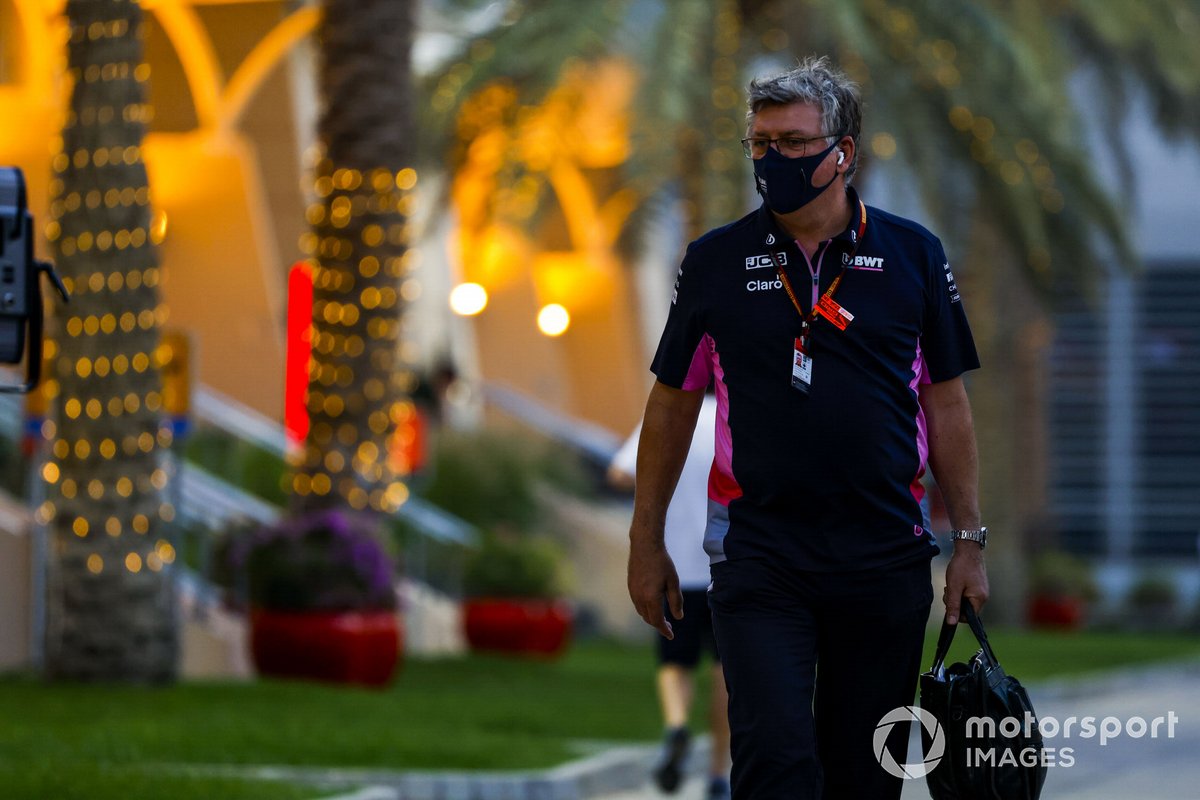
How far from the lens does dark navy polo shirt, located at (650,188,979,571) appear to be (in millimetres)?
4859

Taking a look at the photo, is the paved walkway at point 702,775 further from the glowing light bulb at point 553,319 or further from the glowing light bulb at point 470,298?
the glowing light bulb at point 553,319

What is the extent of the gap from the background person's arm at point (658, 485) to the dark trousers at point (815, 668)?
18cm

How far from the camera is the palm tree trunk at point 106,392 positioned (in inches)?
498

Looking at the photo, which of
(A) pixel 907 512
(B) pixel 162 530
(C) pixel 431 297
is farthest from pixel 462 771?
(C) pixel 431 297

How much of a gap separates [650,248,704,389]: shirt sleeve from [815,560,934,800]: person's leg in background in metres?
0.64

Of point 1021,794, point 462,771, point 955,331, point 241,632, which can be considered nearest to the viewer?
point 1021,794

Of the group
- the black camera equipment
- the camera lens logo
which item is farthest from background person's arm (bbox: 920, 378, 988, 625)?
the black camera equipment

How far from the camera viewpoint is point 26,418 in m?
14.4

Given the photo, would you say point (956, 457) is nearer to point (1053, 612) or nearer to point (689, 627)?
point (689, 627)

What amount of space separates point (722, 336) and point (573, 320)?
3308cm

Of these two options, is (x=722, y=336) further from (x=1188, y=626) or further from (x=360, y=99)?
(x=1188, y=626)

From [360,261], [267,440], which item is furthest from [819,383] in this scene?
[267,440]

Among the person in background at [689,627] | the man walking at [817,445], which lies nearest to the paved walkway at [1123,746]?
the person in background at [689,627]

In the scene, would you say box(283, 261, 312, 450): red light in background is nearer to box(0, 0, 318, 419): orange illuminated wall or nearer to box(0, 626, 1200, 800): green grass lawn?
box(0, 0, 318, 419): orange illuminated wall
